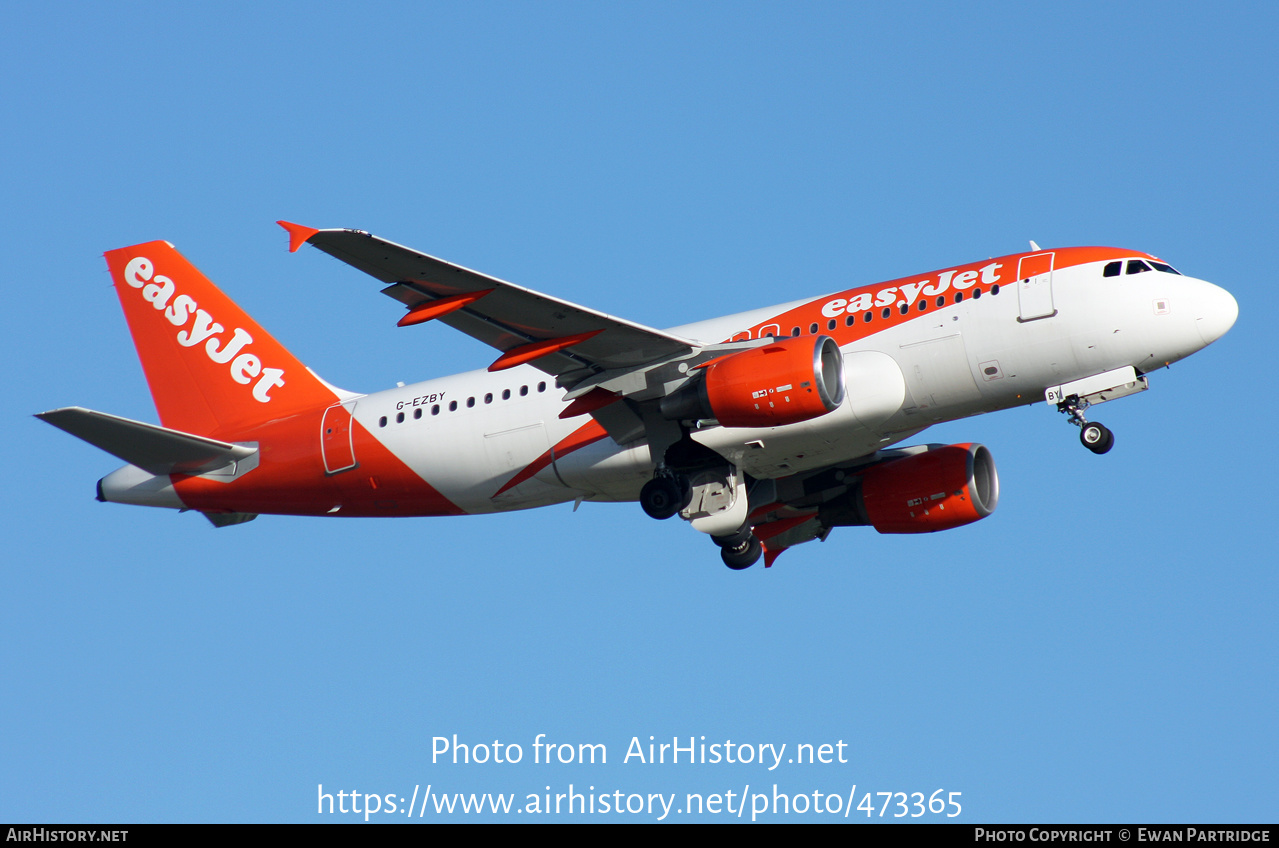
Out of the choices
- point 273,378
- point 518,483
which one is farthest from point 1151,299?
point 273,378

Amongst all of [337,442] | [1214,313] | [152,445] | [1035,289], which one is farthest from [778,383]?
[152,445]

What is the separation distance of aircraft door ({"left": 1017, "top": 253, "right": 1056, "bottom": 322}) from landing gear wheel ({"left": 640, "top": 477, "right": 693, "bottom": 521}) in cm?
762

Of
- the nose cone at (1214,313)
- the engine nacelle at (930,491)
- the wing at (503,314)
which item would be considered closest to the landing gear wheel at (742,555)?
the engine nacelle at (930,491)

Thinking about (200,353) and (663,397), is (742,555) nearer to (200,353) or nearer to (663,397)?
(663,397)

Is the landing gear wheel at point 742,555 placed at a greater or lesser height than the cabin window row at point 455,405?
lesser

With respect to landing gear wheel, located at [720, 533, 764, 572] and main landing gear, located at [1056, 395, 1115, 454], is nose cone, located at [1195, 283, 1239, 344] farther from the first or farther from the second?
landing gear wheel, located at [720, 533, 764, 572]

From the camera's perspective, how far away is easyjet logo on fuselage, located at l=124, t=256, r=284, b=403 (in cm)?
3466

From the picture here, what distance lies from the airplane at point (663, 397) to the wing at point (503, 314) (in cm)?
4

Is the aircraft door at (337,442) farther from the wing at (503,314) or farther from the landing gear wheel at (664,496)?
the landing gear wheel at (664,496)

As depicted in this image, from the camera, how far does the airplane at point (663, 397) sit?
26844mm

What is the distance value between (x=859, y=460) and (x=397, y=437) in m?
10.8

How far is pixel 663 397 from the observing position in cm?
2850

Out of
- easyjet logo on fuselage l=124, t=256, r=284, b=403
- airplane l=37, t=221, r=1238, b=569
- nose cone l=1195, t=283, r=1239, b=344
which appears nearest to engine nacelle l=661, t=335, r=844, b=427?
airplane l=37, t=221, r=1238, b=569

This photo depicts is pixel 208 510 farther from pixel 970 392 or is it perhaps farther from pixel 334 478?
pixel 970 392
